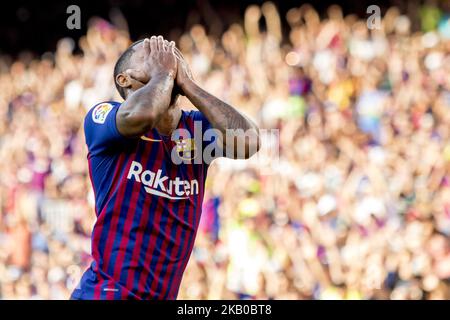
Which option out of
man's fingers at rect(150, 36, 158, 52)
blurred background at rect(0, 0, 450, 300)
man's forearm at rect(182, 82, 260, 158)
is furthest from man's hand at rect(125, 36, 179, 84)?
blurred background at rect(0, 0, 450, 300)

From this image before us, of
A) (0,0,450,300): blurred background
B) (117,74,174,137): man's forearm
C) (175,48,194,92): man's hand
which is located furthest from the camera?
(0,0,450,300): blurred background

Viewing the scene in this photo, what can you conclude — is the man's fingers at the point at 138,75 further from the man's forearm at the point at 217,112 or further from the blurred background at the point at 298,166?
the blurred background at the point at 298,166

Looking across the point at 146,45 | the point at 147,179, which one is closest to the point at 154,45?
the point at 146,45

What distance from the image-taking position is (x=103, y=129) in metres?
3.26

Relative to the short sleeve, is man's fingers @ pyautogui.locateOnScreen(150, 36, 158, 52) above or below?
above

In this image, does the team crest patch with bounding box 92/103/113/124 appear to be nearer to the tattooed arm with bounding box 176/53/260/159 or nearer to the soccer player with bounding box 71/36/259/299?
the soccer player with bounding box 71/36/259/299

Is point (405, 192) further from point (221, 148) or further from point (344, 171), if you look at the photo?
point (221, 148)

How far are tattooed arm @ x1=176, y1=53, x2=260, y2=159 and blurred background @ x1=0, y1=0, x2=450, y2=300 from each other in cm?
540

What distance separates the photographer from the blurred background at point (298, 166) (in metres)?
8.95

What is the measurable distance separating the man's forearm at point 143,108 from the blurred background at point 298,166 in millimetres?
5580

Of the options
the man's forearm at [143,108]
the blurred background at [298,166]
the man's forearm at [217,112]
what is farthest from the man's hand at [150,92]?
the blurred background at [298,166]

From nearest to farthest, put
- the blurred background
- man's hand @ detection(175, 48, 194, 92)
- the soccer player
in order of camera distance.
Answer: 1. the soccer player
2. man's hand @ detection(175, 48, 194, 92)
3. the blurred background

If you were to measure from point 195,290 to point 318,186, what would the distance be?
1941mm

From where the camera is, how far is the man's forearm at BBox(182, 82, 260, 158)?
3264mm
